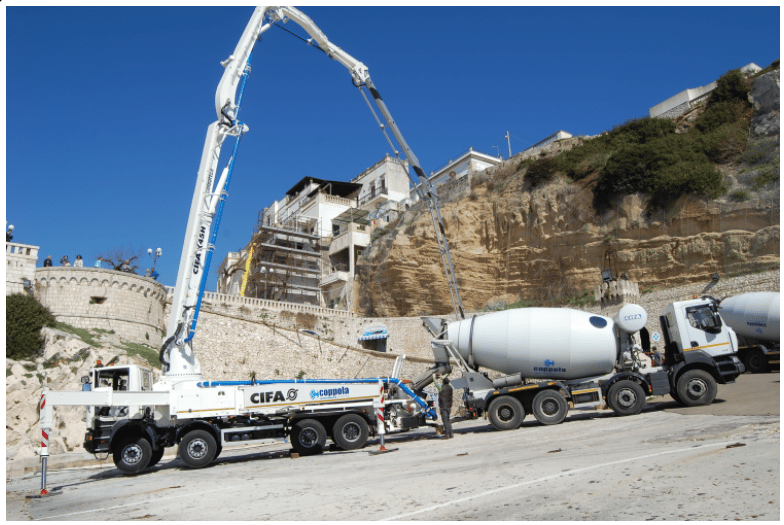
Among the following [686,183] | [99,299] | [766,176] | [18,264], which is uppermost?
[686,183]

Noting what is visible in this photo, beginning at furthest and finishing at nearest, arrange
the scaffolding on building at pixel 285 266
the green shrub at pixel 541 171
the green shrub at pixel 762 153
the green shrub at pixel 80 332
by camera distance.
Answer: the scaffolding on building at pixel 285 266
the green shrub at pixel 541 171
the green shrub at pixel 762 153
the green shrub at pixel 80 332

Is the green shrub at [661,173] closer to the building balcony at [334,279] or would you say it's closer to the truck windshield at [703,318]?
the truck windshield at [703,318]

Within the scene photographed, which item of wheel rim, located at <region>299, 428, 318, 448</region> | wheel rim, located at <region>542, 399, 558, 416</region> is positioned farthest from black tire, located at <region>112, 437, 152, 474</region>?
wheel rim, located at <region>542, 399, 558, 416</region>

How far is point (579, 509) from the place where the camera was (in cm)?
566

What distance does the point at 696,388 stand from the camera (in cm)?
1504

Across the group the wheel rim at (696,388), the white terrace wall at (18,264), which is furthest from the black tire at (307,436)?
the white terrace wall at (18,264)

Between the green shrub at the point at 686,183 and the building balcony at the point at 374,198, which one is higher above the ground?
the building balcony at the point at 374,198

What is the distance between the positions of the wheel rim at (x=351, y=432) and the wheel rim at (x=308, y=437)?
728mm

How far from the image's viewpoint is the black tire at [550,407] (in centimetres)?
1480

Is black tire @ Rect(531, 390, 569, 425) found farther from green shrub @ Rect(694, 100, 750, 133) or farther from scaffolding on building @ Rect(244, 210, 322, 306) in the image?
scaffolding on building @ Rect(244, 210, 322, 306)

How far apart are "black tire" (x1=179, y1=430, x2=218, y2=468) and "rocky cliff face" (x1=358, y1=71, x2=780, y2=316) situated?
94.0 feet

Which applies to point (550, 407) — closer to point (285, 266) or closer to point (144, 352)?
point (144, 352)

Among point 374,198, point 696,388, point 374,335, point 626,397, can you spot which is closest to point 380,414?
point 626,397

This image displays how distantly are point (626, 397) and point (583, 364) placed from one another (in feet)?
4.66
